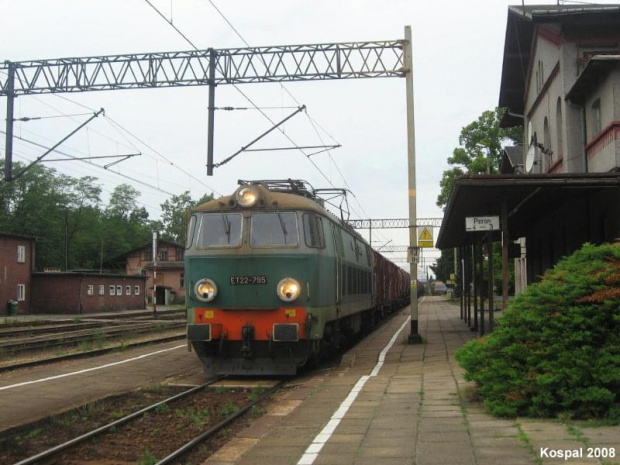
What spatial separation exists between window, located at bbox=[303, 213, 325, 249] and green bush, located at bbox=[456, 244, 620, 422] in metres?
4.53

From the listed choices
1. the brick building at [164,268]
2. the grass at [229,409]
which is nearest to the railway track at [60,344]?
the grass at [229,409]

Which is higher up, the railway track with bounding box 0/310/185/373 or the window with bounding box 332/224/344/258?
the window with bounding box 332/224/344/258

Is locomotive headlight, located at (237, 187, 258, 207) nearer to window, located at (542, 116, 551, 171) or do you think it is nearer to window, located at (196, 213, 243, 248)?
window, located at (196, 213, 243, 248)

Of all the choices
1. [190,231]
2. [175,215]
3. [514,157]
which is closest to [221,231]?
[190,231]

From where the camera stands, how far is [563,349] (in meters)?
7.52

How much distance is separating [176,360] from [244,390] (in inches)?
204

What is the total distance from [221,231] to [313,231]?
157 centimetres

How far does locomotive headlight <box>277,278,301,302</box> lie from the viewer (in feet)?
38.2

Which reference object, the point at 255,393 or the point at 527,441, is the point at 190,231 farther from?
the point at 527,441

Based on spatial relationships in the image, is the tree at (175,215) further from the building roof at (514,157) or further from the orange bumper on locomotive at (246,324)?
the orange bumper on locomotive at (246,324)

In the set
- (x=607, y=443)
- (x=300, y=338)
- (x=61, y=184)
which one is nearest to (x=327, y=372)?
(x=300, y=338)

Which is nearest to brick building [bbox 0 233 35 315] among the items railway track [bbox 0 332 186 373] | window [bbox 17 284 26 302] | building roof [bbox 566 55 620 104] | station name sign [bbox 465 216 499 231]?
window [bbox 17 284 26 302]

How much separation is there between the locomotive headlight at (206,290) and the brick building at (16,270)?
34090mm

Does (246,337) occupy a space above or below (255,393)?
above
